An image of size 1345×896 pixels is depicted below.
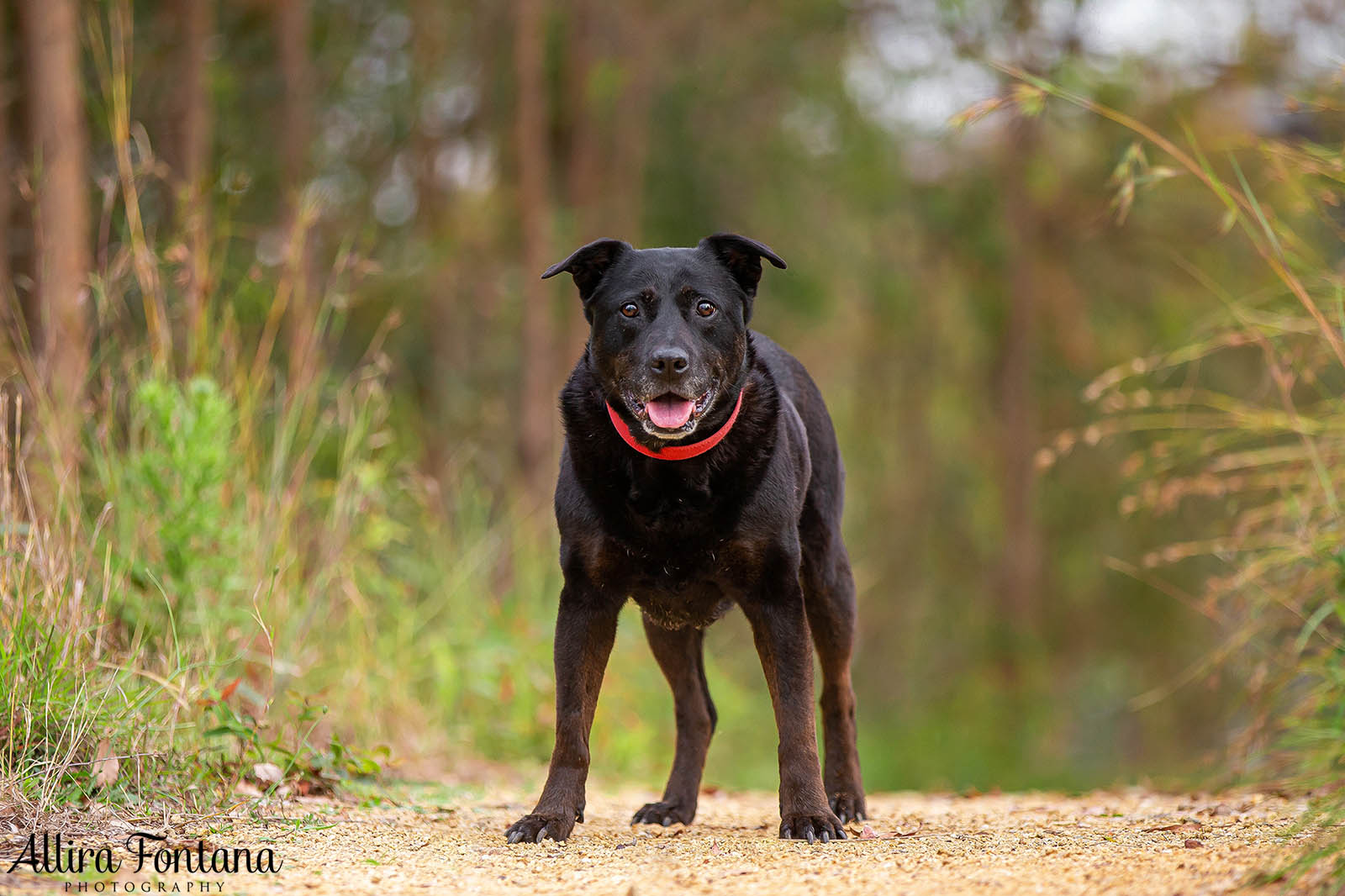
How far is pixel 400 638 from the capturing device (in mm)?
6973

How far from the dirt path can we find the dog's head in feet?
4.06

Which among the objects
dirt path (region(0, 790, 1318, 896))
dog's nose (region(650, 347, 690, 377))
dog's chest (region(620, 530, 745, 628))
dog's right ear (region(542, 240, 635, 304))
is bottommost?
dirt path (region(0, 790, 1318, 896))

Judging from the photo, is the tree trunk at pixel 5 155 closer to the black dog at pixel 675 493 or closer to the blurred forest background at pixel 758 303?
the blurred forest background at pixel 758 303

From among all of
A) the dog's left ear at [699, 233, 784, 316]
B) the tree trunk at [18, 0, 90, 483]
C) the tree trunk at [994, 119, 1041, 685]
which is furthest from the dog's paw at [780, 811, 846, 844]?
the tree trunk at [994, 119, 1041, 685]

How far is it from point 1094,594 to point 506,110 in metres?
9.75

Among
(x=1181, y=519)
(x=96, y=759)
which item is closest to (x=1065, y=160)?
(x=1181, y=519)

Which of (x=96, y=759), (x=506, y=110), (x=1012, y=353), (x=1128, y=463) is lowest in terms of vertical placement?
(x=96, y=759)

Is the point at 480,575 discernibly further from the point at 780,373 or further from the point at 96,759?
the point at 96,759

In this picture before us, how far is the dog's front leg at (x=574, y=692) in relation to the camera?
4.09 metres

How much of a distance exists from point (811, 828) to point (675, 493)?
106 centimetres

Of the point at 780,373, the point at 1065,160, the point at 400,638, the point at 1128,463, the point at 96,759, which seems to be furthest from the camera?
the point at 1065,160

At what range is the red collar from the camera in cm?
423

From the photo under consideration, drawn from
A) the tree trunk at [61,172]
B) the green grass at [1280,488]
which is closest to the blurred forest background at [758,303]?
the tree trunk at [61,172]

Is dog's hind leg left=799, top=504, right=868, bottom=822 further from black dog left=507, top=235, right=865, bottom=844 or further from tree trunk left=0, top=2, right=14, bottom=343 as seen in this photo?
tree trunk left=0, top=2, right=14, bottom=343
